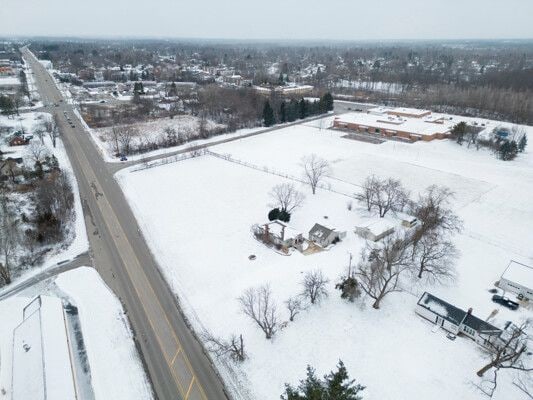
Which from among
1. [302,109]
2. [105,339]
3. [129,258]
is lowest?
[105,339]

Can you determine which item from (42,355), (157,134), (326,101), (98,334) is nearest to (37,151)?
(157,134)

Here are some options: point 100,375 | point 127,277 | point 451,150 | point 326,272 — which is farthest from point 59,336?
point 451,150

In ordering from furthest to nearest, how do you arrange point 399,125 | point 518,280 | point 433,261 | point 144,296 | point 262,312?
point 399,125, point 433,261, point 518,280, point 144,296, point 262,312

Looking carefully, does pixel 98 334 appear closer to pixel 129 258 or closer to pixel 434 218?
pixel 129 258

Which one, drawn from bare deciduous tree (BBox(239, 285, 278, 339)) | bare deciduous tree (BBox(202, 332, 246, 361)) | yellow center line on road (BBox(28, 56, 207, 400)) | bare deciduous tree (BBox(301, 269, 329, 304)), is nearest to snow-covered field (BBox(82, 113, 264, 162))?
yellow center line on road (BBox(28, 56, 207, 400))

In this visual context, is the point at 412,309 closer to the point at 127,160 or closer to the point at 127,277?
the point at 127,277
